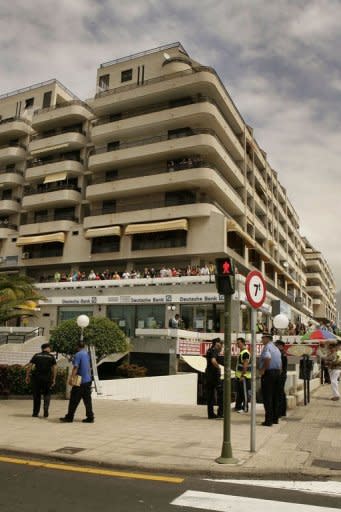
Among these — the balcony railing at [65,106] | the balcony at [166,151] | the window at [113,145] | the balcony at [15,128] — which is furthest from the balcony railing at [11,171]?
the window at [113,145]

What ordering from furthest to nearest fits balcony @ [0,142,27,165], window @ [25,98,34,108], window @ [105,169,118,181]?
window @ [25,98,34,108]
balcony @ [0,142,27,165]
window @ [105,169,118,181]

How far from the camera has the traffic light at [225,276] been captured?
290 inches

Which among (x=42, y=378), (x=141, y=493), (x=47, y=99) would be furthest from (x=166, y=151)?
(x=141, y=493)

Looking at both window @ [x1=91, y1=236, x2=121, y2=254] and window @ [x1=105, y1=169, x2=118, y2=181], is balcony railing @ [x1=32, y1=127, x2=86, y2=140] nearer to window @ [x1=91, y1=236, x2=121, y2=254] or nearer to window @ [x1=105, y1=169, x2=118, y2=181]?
window @ [x1=105, y1=169, x2=118, y2=181]

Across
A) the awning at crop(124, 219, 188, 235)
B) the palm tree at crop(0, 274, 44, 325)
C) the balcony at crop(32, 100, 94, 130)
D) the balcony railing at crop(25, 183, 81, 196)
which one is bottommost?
the palm tree at crop(0, 274, 44, 325)

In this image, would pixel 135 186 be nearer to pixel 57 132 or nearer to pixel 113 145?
pixel 113 145

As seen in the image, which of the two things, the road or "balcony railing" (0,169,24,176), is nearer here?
the road

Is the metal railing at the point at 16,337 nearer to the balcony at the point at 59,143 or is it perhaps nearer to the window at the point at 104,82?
the balcony at the point at 59,143

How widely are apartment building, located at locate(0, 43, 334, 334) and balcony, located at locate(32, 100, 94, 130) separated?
0.12m

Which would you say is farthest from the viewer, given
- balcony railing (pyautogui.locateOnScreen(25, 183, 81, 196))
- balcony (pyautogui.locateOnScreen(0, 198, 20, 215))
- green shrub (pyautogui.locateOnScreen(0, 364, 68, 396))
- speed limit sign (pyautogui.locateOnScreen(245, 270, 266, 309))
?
balcony (pyautogui.locateOnScreen(0, 198, 20, 215))

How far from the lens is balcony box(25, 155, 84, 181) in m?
45.2

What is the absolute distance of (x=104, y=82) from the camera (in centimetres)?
4850

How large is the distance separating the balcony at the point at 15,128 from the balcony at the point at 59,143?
11.2 ft

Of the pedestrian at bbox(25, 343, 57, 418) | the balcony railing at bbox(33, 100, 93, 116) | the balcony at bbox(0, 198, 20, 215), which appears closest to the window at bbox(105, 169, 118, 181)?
the balcony railing at bbox(33, 100, 93, 116)
